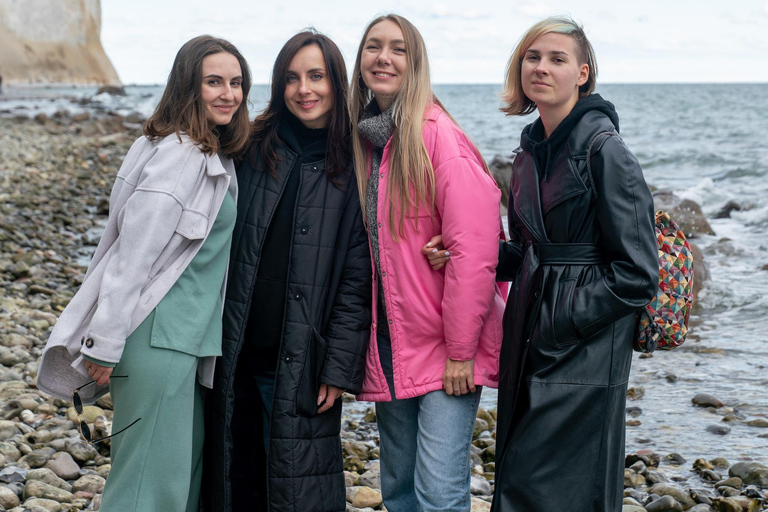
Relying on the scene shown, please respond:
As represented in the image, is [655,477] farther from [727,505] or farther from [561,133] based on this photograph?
[561,133]

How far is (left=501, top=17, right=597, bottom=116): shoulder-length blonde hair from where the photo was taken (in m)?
2.60

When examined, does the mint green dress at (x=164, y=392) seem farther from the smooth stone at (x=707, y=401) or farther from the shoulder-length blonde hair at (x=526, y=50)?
the smooth stone at (x=707, y=401)

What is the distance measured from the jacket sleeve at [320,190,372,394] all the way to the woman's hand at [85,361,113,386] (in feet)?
2.48

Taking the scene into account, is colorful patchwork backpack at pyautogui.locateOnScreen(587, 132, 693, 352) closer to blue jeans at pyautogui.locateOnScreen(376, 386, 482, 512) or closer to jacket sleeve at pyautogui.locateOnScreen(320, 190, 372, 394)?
blue jeans at pyautogui.locateOnScreen(376, 386, 482, 512)

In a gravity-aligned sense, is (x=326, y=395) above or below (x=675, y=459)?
above

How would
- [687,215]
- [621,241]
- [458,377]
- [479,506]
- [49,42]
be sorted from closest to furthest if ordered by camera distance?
[621,241] → [458,377] → [479,506] → [687,215] → [49,42]

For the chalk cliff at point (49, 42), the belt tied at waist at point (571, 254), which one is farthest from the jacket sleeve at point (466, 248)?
the chalk cliff at point (49, 42)

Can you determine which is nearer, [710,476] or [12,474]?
[12,474]

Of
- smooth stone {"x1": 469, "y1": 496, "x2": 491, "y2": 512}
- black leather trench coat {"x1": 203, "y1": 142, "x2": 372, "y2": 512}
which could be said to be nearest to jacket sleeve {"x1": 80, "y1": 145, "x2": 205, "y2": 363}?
black leather trench coat {"x1": 203, "y1": 142, "x2": 372, "y2": 512}

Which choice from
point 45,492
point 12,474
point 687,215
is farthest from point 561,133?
point 687,215

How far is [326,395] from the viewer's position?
2898 millimetres

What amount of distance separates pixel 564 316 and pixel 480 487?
75.5 inches

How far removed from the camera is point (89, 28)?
292 feet

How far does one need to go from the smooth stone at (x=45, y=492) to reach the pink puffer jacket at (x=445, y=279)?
5.72 feet
